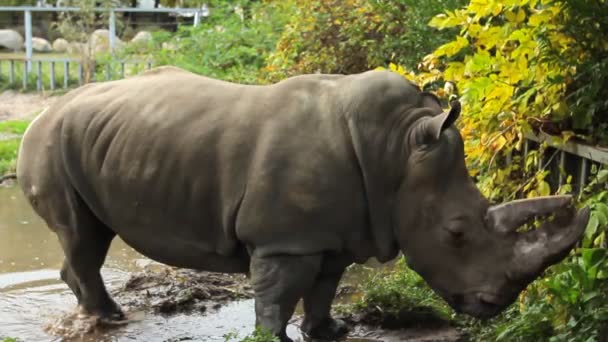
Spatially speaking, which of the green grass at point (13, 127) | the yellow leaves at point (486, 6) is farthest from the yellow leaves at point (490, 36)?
the green grass at point (13, 127)

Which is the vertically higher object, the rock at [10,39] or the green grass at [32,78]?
the green grass at [32,78]

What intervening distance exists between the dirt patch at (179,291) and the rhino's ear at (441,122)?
2.11m

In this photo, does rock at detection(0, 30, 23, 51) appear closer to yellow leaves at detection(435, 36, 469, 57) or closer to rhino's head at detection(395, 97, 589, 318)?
yellow leaves at detection(435, 36, 469, 57)

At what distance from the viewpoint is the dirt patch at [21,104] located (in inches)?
610

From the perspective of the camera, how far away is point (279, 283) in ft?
14.6

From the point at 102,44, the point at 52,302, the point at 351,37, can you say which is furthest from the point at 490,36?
the point at 102,44

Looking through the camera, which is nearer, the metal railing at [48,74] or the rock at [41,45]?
the metal railing at [48,74]

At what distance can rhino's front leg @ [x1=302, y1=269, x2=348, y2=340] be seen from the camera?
5.04 meters

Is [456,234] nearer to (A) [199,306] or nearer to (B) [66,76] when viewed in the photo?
(A) [199,306]

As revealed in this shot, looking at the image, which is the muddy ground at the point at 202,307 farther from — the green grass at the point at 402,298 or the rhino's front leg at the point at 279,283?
the rhino's front leg at the point at 279,283

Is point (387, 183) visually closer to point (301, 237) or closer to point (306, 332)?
point (301, 237)

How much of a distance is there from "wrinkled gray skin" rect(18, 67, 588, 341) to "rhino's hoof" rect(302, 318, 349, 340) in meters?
0.17

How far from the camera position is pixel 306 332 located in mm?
5191

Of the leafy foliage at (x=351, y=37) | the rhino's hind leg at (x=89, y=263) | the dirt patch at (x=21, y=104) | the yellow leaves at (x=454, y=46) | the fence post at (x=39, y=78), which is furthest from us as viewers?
the fence post at (x=39, y=78)
